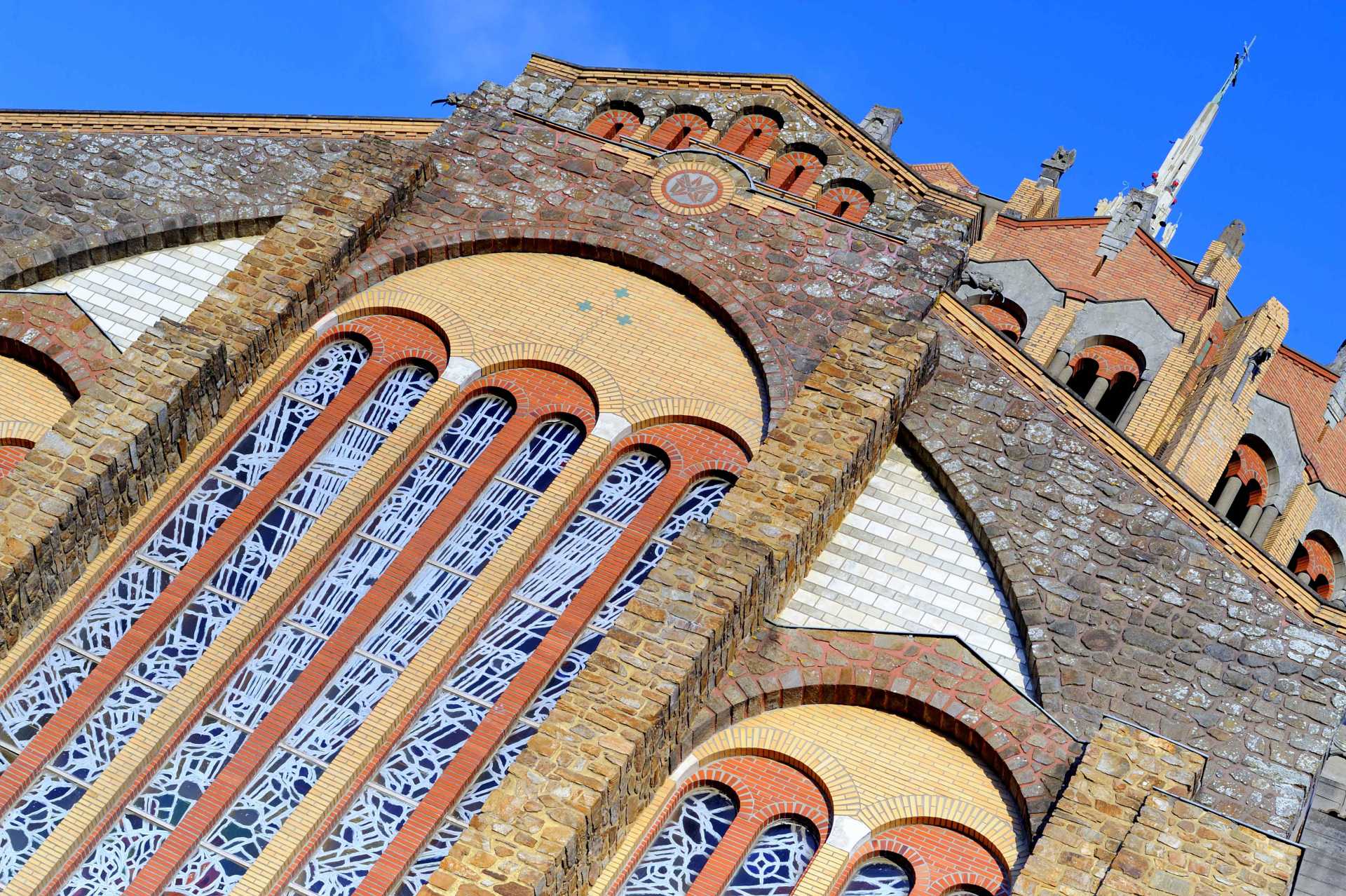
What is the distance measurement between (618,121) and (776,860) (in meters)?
8.85

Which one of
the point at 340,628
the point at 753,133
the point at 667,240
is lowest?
the point at 340,628

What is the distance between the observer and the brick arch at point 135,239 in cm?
1888

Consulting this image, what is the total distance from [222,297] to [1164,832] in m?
9.33

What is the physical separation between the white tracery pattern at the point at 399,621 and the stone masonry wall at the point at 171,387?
1751 millimetres

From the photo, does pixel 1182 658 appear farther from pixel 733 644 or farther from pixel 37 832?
pixel 37 832

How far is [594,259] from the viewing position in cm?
1906

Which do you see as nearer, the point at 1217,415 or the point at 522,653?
the point at 522,653

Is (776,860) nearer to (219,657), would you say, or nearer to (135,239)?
(219,657)

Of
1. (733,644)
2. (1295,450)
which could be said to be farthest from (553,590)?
(1295,450)

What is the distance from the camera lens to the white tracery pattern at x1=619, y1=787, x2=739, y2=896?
50.1 ft

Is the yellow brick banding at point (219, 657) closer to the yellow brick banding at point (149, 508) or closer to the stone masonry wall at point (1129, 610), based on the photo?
the yellow brick banding at point (149, 508)

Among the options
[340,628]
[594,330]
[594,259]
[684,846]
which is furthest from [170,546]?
[684,846]

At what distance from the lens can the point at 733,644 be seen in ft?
52.0

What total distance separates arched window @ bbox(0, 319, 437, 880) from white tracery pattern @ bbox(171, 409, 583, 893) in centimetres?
60
